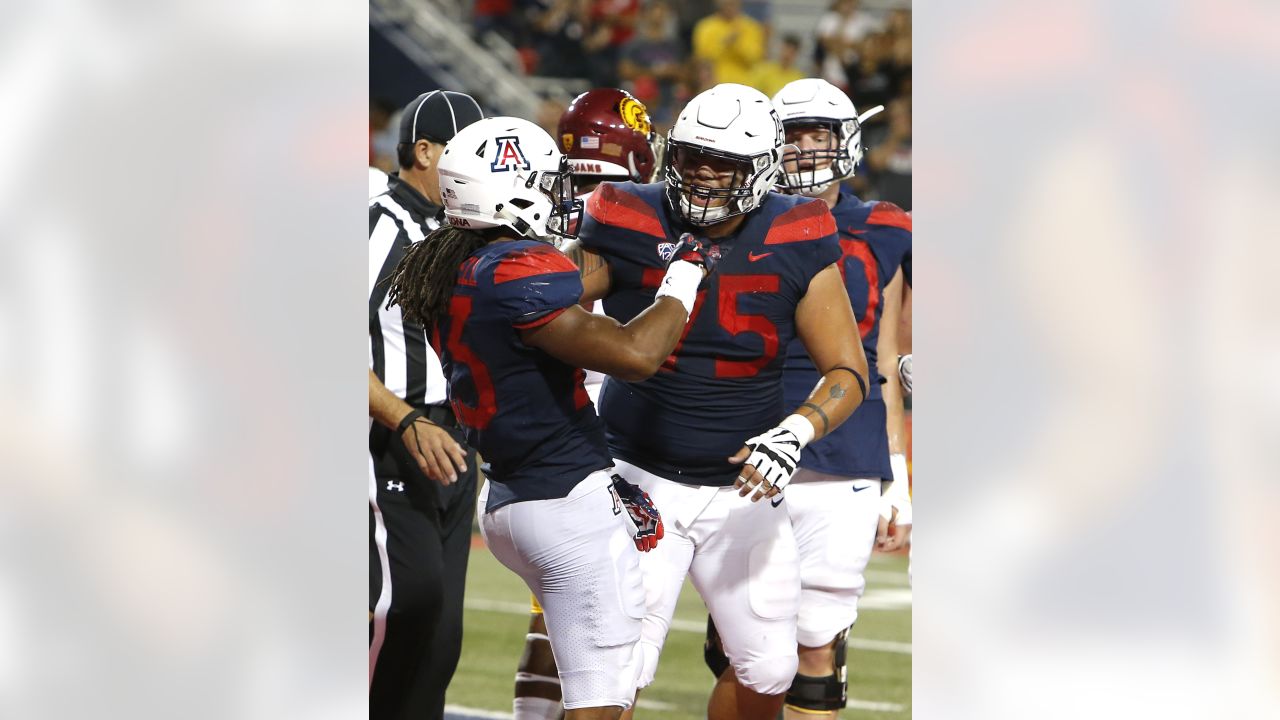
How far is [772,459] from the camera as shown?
324cm

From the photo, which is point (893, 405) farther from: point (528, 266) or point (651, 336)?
point (528, 266)

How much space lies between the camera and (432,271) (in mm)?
3230

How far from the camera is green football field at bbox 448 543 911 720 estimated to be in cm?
534

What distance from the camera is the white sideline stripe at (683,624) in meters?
6.28

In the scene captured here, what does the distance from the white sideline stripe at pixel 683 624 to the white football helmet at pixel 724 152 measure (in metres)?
3.13

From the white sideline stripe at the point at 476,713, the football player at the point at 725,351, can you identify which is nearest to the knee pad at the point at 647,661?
the football player at the point at 725,351

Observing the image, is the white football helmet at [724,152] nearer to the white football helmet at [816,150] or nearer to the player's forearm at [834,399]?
the player's forearm at [834,399]

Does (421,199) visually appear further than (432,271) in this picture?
Yes

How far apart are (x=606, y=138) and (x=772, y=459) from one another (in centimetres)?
165

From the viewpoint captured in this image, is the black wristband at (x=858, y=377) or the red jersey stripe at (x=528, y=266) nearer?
the red jersey stripe at (x=528, y=266)
